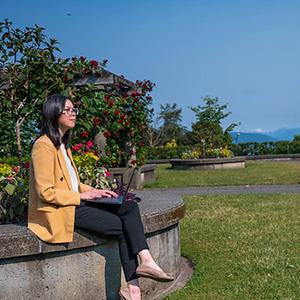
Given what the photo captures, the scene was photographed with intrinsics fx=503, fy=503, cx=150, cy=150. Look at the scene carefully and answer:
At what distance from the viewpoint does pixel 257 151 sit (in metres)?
31.4

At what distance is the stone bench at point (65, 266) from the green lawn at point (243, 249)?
0.63 metres

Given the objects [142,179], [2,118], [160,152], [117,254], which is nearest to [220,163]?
[142,179]

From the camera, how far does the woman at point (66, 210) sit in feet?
11.6

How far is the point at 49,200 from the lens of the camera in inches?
137

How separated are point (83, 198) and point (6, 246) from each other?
0.65 meters

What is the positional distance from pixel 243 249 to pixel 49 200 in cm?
288

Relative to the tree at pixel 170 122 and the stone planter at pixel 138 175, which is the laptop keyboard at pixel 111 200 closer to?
the stone planter at pixel 138 175

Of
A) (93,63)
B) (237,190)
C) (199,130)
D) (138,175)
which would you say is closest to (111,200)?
(93,63)

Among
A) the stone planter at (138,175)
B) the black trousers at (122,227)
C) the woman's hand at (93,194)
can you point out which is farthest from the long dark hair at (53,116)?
the stone planter at (138,175)

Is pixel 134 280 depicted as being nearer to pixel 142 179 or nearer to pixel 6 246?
pixel 6 246

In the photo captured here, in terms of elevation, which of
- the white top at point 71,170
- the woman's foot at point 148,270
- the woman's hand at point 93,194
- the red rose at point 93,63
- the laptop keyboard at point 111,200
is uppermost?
the red rose at point 93,63

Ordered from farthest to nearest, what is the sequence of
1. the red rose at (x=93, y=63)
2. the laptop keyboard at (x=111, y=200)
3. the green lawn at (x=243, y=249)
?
1. the red rose at (x=93, y=63)
2. the green lawn at (x=243, y=249)
3. the laptop keyboard at (x=111, y=200)

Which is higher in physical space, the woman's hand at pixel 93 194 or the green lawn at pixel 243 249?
the woman's hand at pixel 93 194

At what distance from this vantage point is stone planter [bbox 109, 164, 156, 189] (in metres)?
12.2
